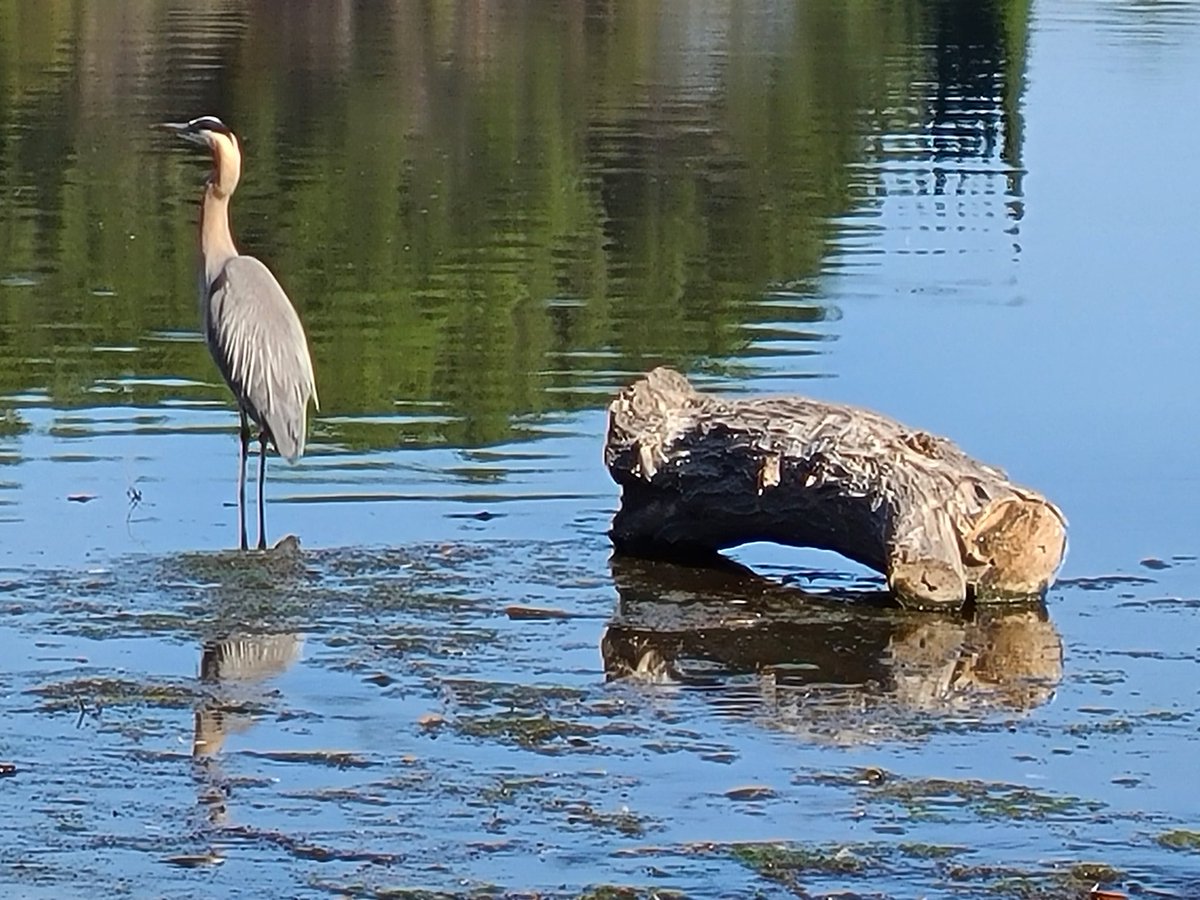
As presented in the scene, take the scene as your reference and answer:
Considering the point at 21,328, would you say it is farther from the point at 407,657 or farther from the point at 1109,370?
the point at 407,657

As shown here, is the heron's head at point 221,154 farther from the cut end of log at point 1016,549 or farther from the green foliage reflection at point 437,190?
the cut end of log at point 1016,549

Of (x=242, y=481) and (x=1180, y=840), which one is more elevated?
(x=242, y=481)

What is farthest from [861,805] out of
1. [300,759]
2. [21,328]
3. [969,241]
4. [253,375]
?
[969,241]

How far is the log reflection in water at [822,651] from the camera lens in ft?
29.5

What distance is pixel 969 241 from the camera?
23.8 metres

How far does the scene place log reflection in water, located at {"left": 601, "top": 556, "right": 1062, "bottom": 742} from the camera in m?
8.99

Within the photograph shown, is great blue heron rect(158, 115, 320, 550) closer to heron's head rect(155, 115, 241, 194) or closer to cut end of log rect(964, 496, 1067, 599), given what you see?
heron's head rect(155, 115, 241, 194)

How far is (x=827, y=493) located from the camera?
10.4m

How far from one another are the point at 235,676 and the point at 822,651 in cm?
216

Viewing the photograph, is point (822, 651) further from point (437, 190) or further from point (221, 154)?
point (437, 190)

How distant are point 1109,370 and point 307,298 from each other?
19.6 feet

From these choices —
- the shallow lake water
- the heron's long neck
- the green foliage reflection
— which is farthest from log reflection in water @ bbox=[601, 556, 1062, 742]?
the green foliage reflection

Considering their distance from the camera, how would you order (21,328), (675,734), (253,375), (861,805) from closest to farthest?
(861,805) → (675,734) → (253,375) → (21,328)

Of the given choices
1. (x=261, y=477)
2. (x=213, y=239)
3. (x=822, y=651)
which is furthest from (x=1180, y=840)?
(x=213, y=239)
